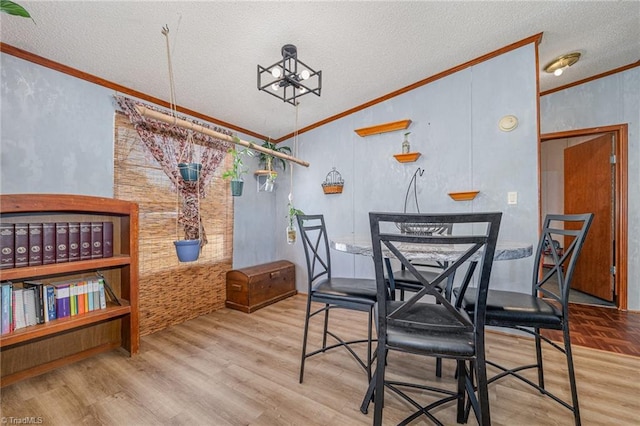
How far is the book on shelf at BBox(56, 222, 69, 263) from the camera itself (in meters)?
1.86

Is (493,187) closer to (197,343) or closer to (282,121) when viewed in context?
(282,121)

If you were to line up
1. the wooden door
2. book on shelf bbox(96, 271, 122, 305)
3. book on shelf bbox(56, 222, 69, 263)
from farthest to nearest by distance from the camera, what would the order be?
the wooden door
book on shelf bbox(96, 271, 122, 305)
book on shelf bbox(56, 222, 69, 263)

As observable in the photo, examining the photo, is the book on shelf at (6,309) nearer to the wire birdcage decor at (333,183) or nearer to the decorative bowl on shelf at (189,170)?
the decorative bowl on shelf at (189,170)

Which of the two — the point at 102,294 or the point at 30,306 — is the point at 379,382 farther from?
the point at 30,306

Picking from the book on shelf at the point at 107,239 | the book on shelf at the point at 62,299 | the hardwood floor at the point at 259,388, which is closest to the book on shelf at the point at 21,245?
the book on shelf at the point at 62,299

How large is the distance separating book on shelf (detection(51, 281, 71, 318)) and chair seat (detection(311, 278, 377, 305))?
1746 millimetres

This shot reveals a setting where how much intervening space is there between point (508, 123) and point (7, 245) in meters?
3.94

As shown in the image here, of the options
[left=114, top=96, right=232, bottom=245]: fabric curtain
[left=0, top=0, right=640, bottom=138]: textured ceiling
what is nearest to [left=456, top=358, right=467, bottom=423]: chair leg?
[left=0, top=0, right=640, bottom=138]: textured ceiling

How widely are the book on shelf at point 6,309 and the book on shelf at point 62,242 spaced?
270 millimetres

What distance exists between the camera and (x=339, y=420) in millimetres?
1430

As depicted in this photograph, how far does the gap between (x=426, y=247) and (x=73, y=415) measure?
2086mm

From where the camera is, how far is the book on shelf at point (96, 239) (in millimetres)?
2033

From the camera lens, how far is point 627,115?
2.99 meters

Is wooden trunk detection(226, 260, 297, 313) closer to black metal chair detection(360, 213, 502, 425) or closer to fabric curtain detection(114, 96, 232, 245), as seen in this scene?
fabric curtain detection(114, 96, 232, 245)
